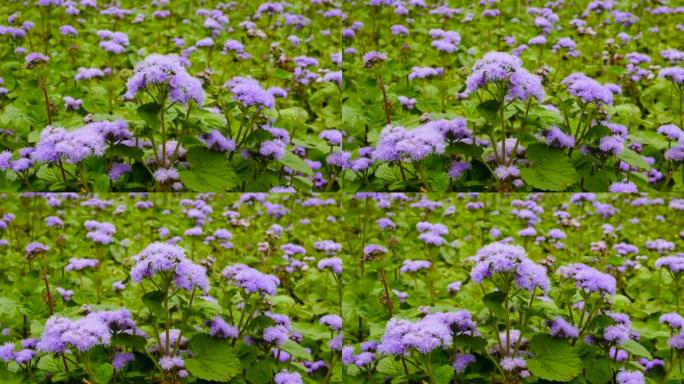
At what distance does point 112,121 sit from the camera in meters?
4.05

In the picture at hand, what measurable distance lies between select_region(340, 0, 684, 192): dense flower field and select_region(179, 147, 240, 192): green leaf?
853 mm

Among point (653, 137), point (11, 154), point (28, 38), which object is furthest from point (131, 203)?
point (653, 137)

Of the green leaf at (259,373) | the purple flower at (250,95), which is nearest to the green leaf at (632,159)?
the purple flower at (250,95)

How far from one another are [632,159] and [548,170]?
0.57m

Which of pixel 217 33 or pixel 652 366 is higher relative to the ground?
pixel 217 33

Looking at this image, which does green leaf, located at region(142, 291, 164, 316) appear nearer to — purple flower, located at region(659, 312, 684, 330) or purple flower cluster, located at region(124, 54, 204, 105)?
purple flower cluster, located at region(124, 54, 204, 105)

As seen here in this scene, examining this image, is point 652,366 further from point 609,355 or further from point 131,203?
point 131,203

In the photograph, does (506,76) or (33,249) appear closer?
(506,76)

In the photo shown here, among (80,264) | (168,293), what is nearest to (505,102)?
(168,293)

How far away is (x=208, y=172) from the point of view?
398cm

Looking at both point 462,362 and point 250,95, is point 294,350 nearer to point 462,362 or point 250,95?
point 462,362

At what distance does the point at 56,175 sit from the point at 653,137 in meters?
3.93

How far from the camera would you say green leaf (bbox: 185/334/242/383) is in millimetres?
3740

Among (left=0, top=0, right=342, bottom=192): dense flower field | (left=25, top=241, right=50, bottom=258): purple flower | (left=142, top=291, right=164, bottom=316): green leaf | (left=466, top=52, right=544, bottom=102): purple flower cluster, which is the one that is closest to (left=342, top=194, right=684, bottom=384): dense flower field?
(left=466, top=52, right=544, bottom=102): purple flower cluster
